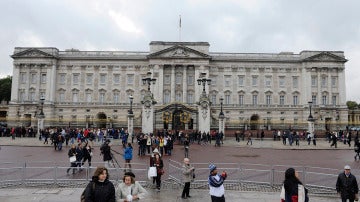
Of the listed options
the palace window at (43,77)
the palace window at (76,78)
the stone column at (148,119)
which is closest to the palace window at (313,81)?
the stone column at (148,119)

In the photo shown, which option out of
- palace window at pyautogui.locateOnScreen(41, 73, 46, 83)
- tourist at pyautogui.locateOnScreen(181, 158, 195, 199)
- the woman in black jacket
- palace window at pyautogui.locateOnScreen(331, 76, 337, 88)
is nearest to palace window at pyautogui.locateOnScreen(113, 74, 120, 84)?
palace window at pyautogui.locateOnScreen(41, 73, 46, 83)

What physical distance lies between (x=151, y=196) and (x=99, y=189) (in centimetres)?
595

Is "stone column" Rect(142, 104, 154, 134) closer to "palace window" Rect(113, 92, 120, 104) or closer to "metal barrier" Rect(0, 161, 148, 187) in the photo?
"metal barrier" Rect(0, 161, 148, 187)

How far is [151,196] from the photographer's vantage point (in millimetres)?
11031

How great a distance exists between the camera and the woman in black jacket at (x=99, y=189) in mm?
5344

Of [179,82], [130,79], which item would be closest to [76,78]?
[130,79]

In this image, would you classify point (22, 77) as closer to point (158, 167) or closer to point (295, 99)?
point (295, 99)

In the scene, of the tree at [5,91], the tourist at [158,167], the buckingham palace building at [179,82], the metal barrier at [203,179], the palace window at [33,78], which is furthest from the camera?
the tree at [5,91]

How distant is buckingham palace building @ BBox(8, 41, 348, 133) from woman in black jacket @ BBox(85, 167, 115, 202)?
58.9m

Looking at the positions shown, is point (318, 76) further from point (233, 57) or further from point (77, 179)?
point (77, 179)

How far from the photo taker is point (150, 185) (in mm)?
12805

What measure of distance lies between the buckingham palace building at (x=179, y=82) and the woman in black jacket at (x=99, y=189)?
58922 millimetres

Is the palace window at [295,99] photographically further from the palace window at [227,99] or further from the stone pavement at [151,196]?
the stone pavement at [151,196]

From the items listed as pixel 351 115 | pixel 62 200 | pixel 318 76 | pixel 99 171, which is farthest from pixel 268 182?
pixel 351 115
